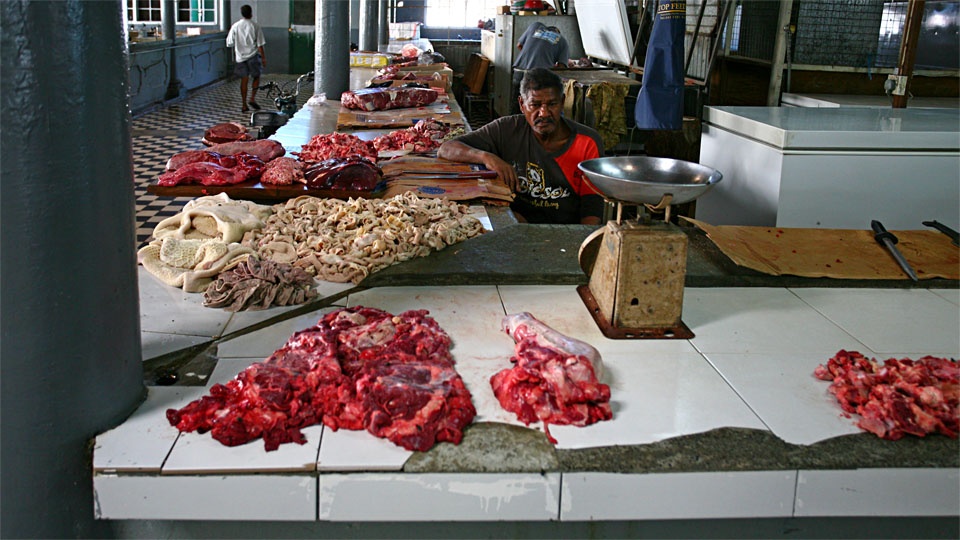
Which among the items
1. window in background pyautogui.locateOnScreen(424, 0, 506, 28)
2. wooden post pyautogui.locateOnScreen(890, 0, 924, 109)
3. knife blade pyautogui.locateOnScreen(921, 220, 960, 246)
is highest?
window in background pyautogui.locateOnScreen(424, 0, 506, 28)

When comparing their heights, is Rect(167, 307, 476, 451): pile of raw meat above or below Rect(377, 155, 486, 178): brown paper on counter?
below

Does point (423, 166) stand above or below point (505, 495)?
above

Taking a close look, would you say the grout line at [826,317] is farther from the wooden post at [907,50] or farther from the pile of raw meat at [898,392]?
the wooden post at [907,50]

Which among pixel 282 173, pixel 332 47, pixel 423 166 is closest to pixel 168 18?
pixel 332 47

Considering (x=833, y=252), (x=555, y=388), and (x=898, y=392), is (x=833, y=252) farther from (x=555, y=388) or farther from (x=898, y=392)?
(x=555, y=388)

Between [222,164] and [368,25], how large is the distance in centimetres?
968

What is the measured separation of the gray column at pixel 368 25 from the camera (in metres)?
12.9

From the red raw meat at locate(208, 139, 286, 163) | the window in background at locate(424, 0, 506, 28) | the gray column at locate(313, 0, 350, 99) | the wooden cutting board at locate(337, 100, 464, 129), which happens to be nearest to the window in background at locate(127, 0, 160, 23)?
the window in background at locate(424, 0, 506, 28)

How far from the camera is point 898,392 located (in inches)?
80.2

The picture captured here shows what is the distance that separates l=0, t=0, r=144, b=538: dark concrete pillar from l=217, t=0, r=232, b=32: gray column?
1859cm

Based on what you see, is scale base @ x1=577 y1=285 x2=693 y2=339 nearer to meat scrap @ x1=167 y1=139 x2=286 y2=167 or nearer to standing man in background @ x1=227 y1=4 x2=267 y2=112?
meat scrap @ x1=167 y1=139 x2=286 y2=167

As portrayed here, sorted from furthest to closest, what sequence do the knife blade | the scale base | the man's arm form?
the man's arm, the knife blade, the scale base

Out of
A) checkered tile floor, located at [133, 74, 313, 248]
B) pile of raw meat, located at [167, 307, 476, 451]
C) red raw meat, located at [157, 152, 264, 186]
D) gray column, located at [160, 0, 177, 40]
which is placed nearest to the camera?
pile of raw meat, located at [167, 307, 476, 451]

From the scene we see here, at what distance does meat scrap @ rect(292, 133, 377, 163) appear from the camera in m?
4.80
